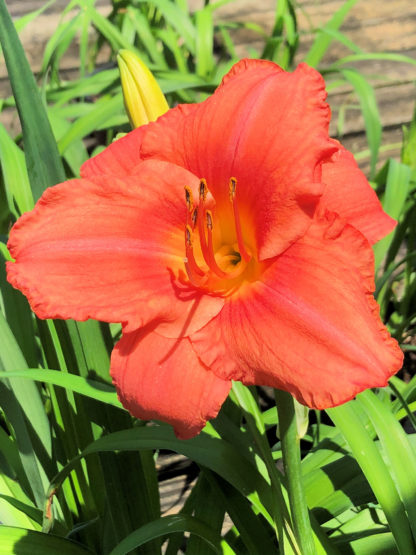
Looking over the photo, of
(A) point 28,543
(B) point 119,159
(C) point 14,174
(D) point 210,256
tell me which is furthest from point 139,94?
(A) point 28,543

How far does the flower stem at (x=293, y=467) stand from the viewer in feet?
1.62

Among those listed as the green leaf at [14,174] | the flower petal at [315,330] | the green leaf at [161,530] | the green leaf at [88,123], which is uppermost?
the green leaf at [88,123]

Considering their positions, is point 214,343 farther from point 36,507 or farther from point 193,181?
point 36,507

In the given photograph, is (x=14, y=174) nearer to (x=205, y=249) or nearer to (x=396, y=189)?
(x=205, y=249)

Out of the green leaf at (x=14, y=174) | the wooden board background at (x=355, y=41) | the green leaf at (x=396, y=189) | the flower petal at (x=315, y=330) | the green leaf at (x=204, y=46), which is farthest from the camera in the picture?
the wooden board background at (x=355, y=41)

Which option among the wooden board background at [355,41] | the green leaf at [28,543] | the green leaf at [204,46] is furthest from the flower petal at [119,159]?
the wooden board background at [355,41]

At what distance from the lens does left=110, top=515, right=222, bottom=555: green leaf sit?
60 centimetres

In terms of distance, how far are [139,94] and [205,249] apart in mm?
161

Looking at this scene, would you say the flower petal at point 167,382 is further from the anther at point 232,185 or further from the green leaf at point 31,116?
the green leaf at point 31,116

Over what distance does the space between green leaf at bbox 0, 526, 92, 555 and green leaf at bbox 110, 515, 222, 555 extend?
0.26 ft

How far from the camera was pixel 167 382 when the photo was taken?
18.9 inches

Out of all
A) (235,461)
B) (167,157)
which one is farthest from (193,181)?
(235,461)

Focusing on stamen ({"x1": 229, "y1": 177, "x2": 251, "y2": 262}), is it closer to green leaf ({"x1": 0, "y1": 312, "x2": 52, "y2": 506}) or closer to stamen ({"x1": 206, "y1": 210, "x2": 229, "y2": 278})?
stamen ({"x1": 206, "y1": 210, "x2": 229, "y2": 278})

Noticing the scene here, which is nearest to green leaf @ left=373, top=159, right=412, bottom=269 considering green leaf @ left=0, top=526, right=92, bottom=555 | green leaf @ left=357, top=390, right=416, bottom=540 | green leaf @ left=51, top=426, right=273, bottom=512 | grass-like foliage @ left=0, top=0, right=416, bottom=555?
grass-like foliage @ left=0, top=0, right=416, bottom=555
